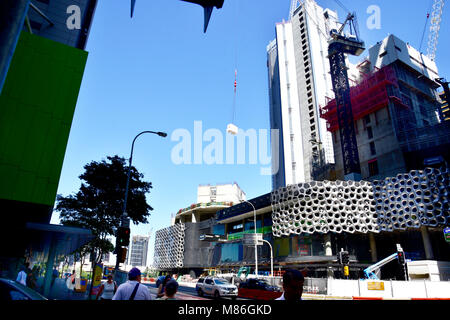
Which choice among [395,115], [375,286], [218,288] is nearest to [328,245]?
[375,286]

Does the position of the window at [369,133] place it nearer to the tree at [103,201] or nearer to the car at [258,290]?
the car at [258,290]

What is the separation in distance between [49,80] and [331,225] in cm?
4263

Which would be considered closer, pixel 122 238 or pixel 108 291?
pixel 108 291

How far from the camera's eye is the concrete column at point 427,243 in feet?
135

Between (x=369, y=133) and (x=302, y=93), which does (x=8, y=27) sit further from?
(x=302, y=93)

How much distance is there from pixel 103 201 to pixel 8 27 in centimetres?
2312

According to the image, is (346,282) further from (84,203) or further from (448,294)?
(84,203)

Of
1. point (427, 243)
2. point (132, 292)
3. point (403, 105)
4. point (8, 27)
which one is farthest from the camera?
point (403, 105)

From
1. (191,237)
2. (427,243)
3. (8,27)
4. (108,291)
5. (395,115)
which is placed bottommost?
(108,291)

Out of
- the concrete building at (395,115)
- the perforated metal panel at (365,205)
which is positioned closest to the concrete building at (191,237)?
the perforated metal panel at (365,205)

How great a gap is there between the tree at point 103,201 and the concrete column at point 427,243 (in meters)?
40.6

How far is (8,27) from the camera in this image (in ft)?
8.50

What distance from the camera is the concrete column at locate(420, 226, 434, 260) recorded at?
4112 cm

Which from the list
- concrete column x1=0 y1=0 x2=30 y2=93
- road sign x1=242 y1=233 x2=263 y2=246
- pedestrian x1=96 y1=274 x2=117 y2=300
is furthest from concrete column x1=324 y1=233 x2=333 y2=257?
concrete column x1=0 y1=0 x2=30 y2=93
